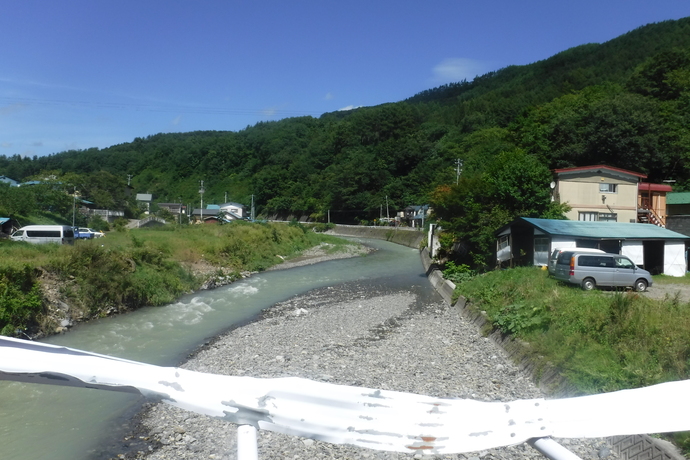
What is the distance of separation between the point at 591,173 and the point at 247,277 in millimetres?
21743

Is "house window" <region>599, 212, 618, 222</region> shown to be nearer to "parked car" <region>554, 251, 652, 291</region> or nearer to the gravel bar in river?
"parked car" <region>554, 251, 652, 291</region>

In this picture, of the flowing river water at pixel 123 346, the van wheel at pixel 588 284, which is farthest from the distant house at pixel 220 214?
the van wheel at pixel 588 284

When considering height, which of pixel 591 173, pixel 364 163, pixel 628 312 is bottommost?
pixel 628 312

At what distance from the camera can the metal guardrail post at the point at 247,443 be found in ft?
5.17

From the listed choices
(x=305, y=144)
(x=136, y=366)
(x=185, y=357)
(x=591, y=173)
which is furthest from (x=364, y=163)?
(x=136, y=366)

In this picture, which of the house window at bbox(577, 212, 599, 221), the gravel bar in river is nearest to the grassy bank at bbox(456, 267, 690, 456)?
the gravel bar in river

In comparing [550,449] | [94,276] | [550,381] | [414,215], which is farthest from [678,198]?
[414,215]

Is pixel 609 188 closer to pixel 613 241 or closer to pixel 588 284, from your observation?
pixel 613 241

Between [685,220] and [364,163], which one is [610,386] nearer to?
[685,220]

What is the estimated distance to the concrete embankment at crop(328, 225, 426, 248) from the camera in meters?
57.5

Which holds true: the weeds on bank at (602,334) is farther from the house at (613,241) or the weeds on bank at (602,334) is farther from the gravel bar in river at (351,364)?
the house at (613,241)

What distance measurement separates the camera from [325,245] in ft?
174

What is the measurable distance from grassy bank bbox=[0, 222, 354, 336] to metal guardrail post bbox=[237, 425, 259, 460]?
15.1 m

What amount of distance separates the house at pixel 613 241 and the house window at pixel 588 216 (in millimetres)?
6908
